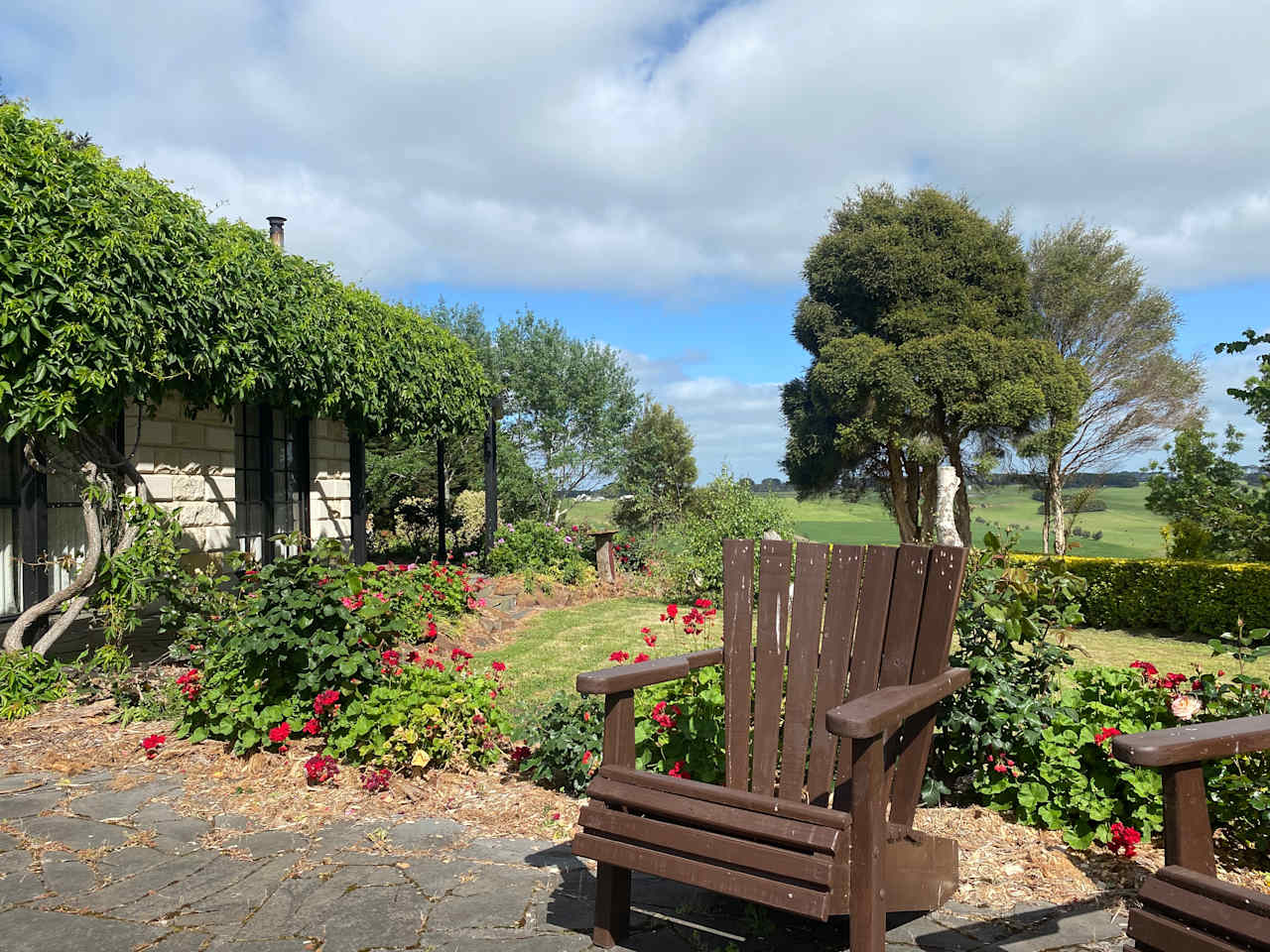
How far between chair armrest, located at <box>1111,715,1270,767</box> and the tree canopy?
4802 mm

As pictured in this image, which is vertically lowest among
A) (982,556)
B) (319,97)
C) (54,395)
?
(982,556)

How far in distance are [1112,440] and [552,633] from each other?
17.2 m

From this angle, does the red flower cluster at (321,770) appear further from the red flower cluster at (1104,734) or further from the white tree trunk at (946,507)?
the white tree trunk at (946,507)

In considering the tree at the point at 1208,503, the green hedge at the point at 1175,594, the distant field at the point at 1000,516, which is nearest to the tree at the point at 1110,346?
the distant field at the point at 1000,516

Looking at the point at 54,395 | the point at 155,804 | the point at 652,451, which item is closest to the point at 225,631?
the point at 155,804

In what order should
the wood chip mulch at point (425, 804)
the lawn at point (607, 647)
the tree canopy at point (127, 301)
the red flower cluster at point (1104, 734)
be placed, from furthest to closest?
1. the lawn at point (607, 647)
2. the tree canopy at point (127, 301)
3. the red flower cluster at point (1104, 734)
4. the wood chip mulch at point (425, 804)

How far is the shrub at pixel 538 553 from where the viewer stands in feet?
34.6

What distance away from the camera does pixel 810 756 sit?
244 cm

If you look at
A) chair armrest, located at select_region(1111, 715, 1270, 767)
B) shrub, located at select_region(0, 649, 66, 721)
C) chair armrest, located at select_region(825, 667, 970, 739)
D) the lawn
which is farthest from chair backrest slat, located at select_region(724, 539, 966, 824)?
shrub, located at select_region(0, 649, 66, 721)

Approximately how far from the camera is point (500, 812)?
318 centimetres

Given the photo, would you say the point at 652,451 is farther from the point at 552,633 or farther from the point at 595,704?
the point at 595,704

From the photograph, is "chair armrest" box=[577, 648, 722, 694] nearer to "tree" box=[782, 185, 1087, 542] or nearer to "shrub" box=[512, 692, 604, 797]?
"shrub" box=[512, 692, 604, 797]

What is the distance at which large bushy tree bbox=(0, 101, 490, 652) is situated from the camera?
4.18 metres

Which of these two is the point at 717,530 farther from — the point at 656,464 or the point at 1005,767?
the point at 656,464
